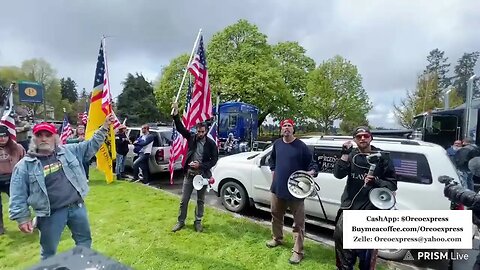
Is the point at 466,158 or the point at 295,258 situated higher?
the point at 466,158

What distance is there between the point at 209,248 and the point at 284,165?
5.46 ft

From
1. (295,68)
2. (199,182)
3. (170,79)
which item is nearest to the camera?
(199,182)

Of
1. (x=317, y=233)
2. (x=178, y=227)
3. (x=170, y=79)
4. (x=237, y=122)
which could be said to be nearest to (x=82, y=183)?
(x=178, y=227)

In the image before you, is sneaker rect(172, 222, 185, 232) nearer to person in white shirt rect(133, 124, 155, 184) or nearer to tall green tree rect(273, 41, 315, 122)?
person in white shirt rect(133, 124, 155, 184)

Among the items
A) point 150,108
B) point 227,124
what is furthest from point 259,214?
point 150,108

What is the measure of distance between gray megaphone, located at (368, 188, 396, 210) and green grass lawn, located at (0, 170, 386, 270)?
144cm

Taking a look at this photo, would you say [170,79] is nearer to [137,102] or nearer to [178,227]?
[137,102]

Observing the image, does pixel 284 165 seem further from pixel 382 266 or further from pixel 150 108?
pixel 150 108

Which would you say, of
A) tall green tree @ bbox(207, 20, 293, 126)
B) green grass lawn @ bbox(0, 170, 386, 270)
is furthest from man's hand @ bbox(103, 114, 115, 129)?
tall green tree @ bbox(207, 20, 293, 126)

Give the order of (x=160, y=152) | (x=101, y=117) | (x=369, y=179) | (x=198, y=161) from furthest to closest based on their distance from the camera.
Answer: (x=160, y=152) → (x=198, y=161) → (x=101, y=117) → (x=369, y=179)

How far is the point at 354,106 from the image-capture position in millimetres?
34375

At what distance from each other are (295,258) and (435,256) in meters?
1.97

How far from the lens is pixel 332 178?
5.43 m

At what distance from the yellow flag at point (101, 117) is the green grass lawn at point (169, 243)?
1.07m
